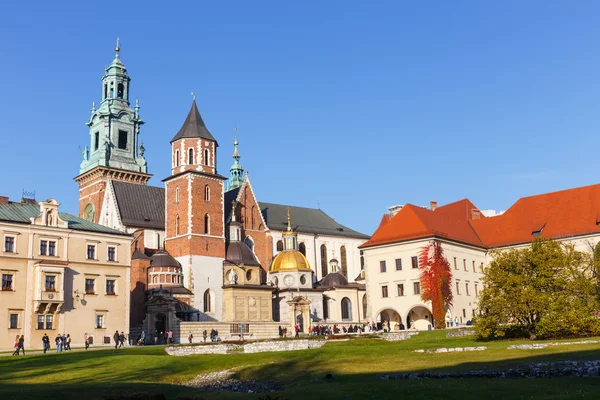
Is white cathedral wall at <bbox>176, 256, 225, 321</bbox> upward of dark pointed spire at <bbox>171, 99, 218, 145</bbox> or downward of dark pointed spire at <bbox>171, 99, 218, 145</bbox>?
downward

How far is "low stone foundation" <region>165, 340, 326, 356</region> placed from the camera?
131 feet

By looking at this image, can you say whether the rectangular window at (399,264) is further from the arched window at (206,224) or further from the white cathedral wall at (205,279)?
the arched window at (206,224)

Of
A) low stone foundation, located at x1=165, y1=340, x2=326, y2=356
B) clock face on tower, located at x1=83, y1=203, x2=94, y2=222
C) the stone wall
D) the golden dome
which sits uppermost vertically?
clock face on tower, located at x1=83, y1=203, x2=94, y2=222

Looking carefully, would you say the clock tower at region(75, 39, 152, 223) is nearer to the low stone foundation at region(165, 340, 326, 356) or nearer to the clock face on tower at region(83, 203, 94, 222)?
the clock face on tower at region(83, 203, 94, 222)

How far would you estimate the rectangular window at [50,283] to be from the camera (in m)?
50.7

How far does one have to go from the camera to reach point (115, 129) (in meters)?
94.2

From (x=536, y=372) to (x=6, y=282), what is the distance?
39421 mm

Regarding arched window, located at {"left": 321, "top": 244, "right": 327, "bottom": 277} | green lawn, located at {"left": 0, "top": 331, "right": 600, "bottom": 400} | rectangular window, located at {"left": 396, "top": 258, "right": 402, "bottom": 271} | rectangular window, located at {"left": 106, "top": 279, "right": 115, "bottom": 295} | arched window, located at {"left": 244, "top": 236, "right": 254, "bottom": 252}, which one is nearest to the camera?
green lawn, located at {"left": 0, "top": 331, "right": 600, "bottom": 400}

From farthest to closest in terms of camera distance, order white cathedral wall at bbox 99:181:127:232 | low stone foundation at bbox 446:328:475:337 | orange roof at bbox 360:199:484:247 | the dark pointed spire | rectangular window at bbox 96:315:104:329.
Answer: the dark pointed spire
white cathedral wall at bbox 99:181:127:232
orange roof at bbox 360:199:484:247
rectangular window at bbox 96:315:104:329
low stone foundation at bbox 446:328:475:337

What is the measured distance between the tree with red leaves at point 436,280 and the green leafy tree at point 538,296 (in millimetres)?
18036

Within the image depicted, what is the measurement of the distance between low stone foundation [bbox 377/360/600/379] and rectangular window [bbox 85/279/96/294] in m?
35.3

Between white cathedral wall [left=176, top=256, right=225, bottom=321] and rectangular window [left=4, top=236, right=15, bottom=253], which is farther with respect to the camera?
white cathedral wall [left=176, top=256, right=225, bottom=321]

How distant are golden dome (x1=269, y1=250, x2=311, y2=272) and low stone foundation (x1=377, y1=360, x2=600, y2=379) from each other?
5447 cm

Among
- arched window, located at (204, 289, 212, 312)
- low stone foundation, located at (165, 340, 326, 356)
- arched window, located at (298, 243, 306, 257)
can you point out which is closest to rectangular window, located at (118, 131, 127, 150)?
arched window, located at (298, 243, 306, 257)
